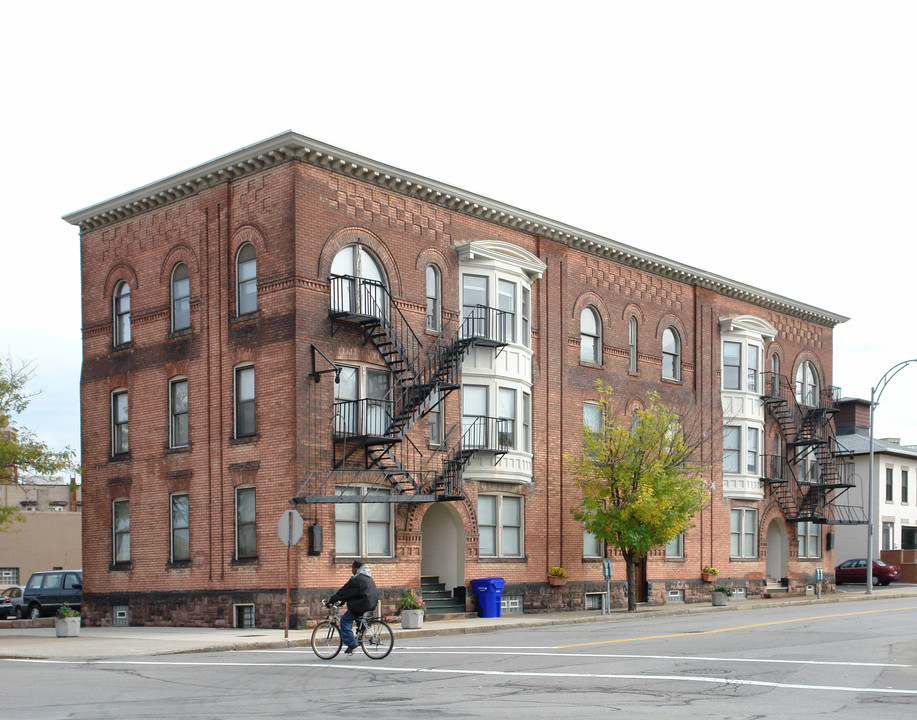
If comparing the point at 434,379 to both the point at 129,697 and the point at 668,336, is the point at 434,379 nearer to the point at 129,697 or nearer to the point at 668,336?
the point at 668,336

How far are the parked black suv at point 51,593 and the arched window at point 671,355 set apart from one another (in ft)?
70.9

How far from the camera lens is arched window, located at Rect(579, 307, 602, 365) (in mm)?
38094

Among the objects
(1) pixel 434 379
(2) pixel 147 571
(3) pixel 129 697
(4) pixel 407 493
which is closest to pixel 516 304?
(1) pixel 434 379

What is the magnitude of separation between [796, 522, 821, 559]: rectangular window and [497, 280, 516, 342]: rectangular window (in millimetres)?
19832

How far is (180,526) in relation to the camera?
104 feet

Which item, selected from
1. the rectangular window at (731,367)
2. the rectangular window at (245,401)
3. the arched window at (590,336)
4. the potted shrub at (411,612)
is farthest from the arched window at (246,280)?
the rectangular window at (731,367)

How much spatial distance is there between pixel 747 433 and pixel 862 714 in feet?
105

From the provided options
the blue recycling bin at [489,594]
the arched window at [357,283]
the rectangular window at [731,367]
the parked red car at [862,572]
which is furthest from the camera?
the parked red car at [862,572]

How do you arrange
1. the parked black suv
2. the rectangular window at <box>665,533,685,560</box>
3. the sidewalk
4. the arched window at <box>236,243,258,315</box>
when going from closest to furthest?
the sidewalk < the arched window at <box>236,243,258,315</box> < the parked black suv < the rectangular window at <box>665,533,685,560</box>

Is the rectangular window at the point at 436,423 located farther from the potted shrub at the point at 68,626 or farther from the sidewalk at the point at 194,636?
the potted shrub at the point at 68,626

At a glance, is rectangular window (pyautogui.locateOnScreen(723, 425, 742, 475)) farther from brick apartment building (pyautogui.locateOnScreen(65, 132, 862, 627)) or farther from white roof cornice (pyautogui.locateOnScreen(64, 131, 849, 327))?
white roof cornice (pyautogui.locateOnScreen(64, 131, 849, 327))

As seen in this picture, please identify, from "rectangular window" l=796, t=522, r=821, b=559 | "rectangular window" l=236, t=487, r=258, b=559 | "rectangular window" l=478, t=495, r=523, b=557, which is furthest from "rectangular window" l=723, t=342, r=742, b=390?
"rectangular window" l=236, t=487, r=258, b=559

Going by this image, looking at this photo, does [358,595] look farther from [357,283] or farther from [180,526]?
[180,526]

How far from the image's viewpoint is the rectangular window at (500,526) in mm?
33594
